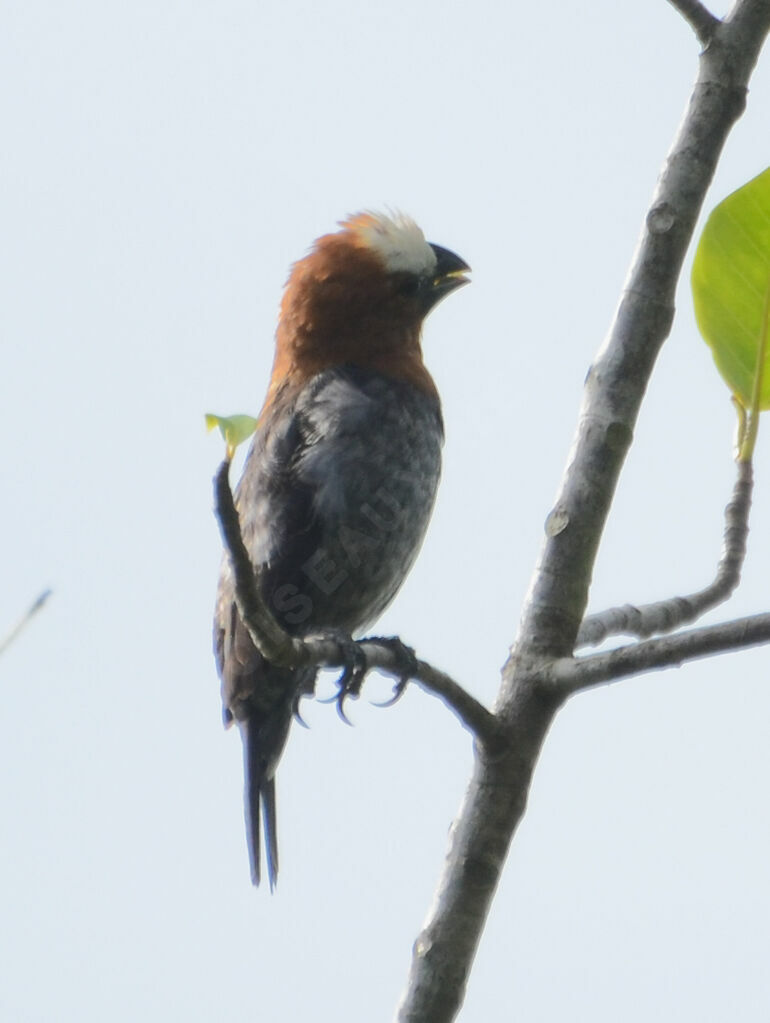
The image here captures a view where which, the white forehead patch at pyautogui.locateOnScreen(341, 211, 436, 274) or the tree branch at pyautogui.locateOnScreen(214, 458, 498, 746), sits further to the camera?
the white forehead patch at pyautogui.locateOnScreen(341, 211, 436, 274)

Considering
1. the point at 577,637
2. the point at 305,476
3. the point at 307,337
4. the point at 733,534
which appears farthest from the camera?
the point at 307,337

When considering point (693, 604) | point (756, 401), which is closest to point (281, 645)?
point (693, 604)

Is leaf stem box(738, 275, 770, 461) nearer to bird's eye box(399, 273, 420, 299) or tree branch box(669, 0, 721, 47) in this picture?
tree branch box(669, 0, 721, 47)

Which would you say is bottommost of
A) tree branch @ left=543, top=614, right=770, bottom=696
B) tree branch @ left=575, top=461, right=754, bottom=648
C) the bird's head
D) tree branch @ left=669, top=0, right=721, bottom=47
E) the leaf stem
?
tree branch @ left=543, top=614, right=770, bottom=696

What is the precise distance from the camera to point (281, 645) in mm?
2582

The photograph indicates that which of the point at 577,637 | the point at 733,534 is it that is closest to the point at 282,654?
the point at 577,637

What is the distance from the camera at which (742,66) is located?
2.98 metres

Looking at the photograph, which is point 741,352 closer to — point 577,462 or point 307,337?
point 577,462

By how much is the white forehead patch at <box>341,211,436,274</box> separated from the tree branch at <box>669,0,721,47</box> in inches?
87.1

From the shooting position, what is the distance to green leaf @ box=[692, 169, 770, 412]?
3.22 m

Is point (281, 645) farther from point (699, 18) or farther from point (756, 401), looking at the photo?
point (699, 18)

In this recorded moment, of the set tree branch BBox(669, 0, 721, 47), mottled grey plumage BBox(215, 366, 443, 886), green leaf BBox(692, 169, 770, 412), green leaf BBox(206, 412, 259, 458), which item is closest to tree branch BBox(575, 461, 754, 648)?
green leaf BBox(692, 169, 770, 412)

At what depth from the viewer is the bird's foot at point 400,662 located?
2729 mm

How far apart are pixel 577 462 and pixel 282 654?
757mm
